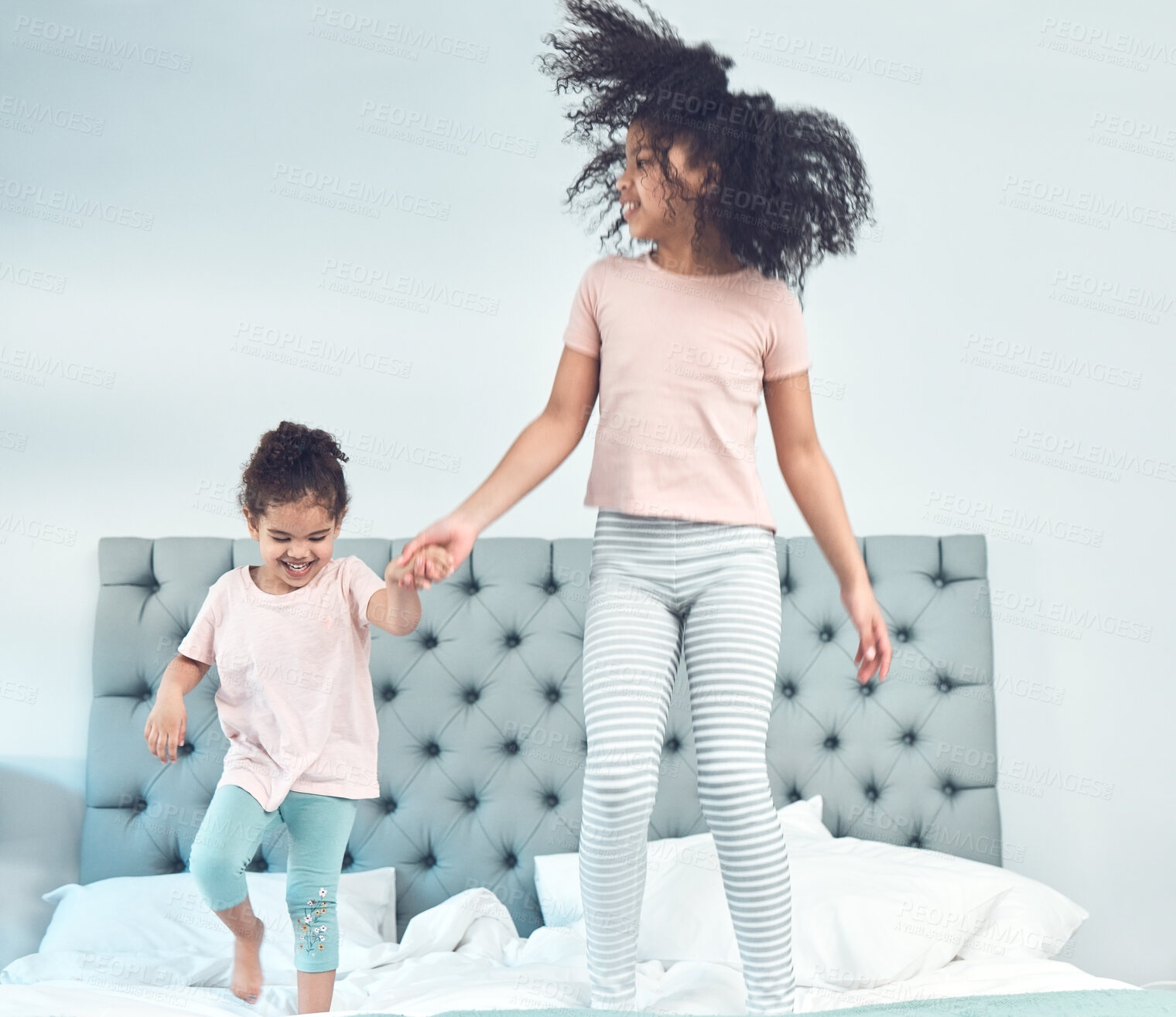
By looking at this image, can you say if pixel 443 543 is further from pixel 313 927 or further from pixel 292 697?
pixel 313 927

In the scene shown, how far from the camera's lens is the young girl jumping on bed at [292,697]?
4.36ft

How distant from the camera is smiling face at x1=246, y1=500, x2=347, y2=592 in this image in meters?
1.38

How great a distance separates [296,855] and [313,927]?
10 centimetres

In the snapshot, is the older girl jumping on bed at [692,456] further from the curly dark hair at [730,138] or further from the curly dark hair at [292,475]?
the curly dark hair at [292,475]

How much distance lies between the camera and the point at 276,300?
2037mm

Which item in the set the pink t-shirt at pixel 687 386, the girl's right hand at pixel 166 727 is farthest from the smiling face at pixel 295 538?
the pink t-shirt at pixel 687 386

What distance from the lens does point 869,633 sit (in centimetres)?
128

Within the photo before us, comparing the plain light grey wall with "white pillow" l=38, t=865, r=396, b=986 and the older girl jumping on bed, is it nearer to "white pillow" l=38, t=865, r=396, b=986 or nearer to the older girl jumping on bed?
"white pillow" l=38, t=865, r=396, b=986

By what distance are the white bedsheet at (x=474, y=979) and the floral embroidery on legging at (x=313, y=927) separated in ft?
0.28

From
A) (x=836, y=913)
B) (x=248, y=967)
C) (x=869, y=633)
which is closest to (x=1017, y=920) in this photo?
(x=836, y=913)

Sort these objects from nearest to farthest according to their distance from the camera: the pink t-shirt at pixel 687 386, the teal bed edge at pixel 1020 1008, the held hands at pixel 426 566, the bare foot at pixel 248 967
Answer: the teal bed edge at pixel 1020 1008
the held hands at pixel 426 566
the pink t-shirt at pixel 687 386
the bare foot at pixel 248 967

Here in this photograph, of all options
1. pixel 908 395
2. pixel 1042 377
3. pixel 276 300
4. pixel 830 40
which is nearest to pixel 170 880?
pixel 276 300

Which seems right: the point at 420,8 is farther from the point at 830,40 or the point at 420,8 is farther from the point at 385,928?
the point at 385,928

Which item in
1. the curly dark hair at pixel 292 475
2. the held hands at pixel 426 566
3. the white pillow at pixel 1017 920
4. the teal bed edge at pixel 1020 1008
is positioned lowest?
the white pillow at pixel 1017 920
